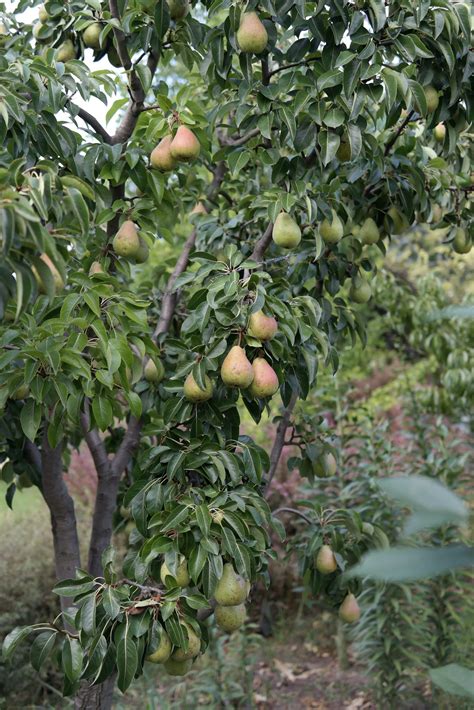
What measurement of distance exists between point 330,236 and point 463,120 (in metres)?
0.45

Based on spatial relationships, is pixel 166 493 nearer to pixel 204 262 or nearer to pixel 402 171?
pixel 204 262

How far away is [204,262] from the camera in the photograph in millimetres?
1943

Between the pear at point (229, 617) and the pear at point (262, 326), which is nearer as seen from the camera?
the pear at point (262, 326)

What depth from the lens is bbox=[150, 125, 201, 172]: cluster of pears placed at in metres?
1.84

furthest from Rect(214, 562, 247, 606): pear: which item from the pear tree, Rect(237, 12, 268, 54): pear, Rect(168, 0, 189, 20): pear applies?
Rect(168, 0, 189, 20): pear

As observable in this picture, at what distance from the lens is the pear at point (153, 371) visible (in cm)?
211

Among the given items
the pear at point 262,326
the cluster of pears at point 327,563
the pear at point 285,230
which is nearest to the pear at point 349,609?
the cluster of pears at point 327,563

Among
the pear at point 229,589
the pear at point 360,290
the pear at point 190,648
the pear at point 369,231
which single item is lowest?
the pear at point 190,648

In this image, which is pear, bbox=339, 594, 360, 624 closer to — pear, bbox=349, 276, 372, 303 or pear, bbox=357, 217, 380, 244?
pear, bbox=349, 276, 372, 303

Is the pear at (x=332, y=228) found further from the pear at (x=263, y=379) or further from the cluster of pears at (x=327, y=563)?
the cluster of pears at (x=327, y=563)

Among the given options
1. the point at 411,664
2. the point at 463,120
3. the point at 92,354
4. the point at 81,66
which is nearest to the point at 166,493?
the point at 92,354

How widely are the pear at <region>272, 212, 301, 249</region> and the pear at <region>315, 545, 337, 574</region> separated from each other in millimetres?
939

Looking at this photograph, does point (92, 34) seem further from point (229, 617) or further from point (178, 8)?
point (229, 617)

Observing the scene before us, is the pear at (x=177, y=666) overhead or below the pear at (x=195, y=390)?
below
